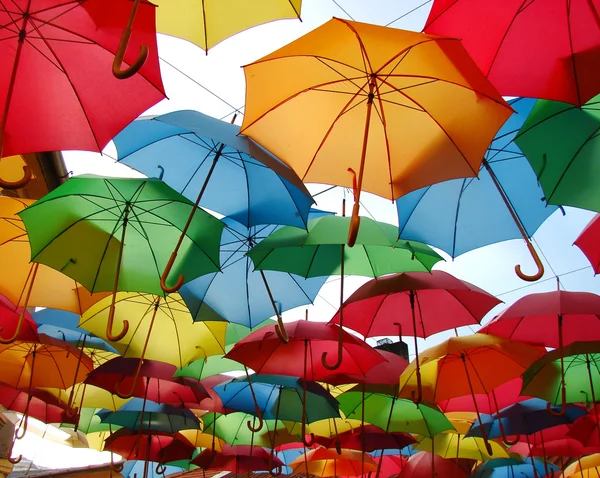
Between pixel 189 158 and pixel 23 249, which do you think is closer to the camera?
pixel 189 158

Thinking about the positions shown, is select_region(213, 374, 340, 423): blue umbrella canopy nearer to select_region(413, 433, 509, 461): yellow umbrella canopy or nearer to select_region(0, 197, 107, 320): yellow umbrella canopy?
select_region(0, 197, 107, 320): yellow umbrella canopy

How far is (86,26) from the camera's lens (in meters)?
2.43

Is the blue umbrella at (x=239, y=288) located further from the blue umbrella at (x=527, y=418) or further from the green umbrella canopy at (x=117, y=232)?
the blue umbrella at (x=527, y=418)

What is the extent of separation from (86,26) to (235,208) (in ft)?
5.41

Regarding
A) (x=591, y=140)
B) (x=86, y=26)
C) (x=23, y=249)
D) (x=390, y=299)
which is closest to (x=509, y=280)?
(x=390, y=299)

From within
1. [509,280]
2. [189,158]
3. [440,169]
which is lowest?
[440,169]

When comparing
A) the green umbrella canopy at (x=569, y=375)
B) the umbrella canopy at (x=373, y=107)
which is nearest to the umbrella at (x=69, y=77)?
the umbrella canopy at (x=373, y=107)

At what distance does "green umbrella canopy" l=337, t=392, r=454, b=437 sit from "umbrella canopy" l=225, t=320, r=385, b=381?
3.02 ft

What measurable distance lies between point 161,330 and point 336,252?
1.83 meters

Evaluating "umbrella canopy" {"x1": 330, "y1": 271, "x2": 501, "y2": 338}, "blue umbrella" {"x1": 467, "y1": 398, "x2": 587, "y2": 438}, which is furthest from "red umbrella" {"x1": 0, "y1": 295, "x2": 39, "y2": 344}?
"blue umbrella" {"x1": 467, "y1": 398, "x2": 587, "y2": 438}

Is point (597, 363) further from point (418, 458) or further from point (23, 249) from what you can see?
point (23, 249)

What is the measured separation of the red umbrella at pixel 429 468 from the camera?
7129mm

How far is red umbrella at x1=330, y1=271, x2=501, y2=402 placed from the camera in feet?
14.5

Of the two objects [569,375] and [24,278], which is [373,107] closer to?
[24,278]
